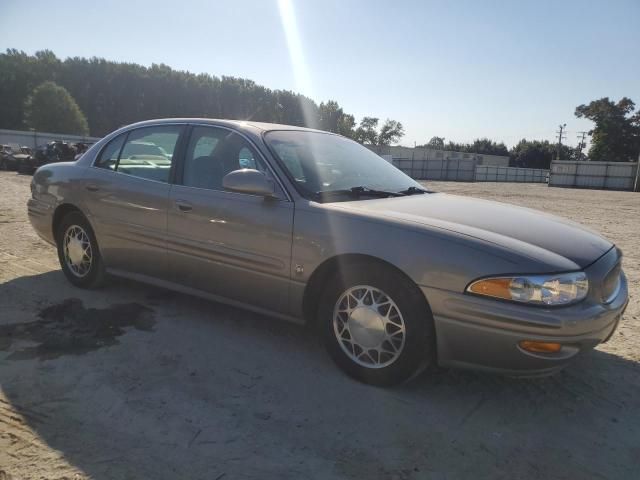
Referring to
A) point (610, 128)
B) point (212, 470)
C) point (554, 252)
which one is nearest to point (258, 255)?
point (212, 470)

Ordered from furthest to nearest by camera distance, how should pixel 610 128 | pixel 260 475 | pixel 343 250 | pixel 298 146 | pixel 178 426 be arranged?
pixel 610 128 < pixel 298 146 < pixel 343 250 < pixel 178 426 < pixel 260 475

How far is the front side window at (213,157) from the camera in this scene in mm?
3484

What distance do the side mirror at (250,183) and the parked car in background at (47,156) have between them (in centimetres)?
2137

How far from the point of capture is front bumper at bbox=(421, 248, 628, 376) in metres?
2.36

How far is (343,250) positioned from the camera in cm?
283

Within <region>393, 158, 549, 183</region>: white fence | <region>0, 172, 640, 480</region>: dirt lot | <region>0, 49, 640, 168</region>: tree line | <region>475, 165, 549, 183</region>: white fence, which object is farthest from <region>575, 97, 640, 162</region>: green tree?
<region>0, 172, 640, 480</region>: dirt lot

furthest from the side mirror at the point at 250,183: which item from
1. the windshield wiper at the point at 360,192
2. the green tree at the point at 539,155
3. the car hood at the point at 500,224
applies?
the green tree at the point at 539,155

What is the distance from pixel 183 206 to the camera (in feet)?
11.7

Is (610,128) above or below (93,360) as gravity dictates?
above

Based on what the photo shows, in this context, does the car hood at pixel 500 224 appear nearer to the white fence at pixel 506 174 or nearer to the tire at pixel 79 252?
the tire at pixel 79 252

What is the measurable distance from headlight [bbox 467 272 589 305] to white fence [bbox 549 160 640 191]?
137 feet

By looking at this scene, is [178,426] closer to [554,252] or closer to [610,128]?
[554,252]

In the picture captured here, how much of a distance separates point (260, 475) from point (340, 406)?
688mm

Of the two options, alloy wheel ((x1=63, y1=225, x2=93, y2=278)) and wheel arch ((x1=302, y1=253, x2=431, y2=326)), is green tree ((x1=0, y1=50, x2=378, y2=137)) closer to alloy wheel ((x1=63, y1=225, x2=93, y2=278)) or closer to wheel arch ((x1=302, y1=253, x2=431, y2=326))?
alloy wheel ((x1=63, y1=225, x2=93, y2=278))
